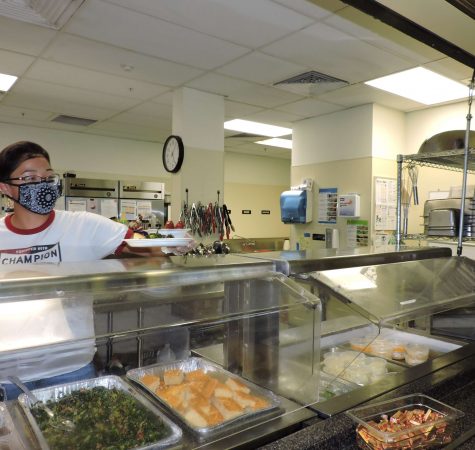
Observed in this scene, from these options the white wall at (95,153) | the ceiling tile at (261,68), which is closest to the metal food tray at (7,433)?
the ceiling tile at (261,68)

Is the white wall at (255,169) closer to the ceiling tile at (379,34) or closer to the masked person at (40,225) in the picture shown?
the ceiling tile at (379,34)

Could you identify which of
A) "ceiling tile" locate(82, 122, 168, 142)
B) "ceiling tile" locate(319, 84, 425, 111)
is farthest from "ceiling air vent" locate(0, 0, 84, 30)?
"ceiling tile" locate(82, 122, 168, 142)

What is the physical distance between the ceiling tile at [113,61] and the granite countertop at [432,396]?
10.1 ft

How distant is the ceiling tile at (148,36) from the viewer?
2709 millimetres

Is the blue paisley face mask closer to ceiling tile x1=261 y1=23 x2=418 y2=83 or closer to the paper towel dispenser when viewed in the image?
ceiling tile x1=261 y1=23 x2=418 y2=83

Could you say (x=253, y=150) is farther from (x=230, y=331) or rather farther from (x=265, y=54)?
(x=230, y=331)

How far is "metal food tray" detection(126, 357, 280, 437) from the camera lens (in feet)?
3.32

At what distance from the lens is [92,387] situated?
117cm

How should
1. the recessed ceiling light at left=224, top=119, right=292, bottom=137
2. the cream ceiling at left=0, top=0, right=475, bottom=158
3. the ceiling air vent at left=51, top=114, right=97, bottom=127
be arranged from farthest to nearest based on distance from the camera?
1. the recessed ceiling light at left=224, top=119, right=292, bottom=137
2. the ceiling air vent at left=51, top=114, right=97, bottom=127
3. the cream ceiling at left=0, top=0, right=475, bottom=158

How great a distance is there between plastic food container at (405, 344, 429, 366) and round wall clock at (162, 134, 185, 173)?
2.97m

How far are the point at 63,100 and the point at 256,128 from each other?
8.48 ft

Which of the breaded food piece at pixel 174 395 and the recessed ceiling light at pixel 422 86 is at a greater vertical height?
the recessed ceiling light at pixel 422 86

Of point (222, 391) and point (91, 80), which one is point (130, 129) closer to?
point (91, 80)

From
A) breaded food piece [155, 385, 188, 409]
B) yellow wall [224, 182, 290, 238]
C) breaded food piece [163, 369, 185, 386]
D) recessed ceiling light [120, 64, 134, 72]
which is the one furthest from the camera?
yellow wall [224, 182, 290, 238]
